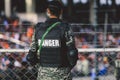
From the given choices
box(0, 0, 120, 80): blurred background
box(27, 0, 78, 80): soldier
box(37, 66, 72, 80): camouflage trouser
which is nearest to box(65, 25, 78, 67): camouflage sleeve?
box(27, 0, 78, 80): soldier

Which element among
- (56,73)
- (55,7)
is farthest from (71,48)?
(55,7)

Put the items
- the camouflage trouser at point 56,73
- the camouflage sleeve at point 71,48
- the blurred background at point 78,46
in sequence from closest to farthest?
the camouflage sleeve at point 71,48
the camouflage trouser at point 56,73
the blurred background at point 78,46

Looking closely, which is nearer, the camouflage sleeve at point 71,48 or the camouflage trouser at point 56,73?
the camouflage sleeve at point 71,48

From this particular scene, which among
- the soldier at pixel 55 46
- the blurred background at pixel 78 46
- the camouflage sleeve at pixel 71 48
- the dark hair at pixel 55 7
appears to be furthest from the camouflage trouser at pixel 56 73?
the blurred background at pixel 78 46

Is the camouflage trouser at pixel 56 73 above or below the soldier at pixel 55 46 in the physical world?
below

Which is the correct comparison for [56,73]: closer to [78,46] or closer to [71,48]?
[71,48]

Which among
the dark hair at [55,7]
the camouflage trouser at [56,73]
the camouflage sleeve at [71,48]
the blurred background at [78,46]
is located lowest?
the blurred background at [78,46]

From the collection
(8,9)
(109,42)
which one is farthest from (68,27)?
(8,9)

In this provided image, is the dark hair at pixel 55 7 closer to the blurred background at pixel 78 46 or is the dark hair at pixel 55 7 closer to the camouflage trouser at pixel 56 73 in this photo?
the camouflage trouser at pixel 56 73

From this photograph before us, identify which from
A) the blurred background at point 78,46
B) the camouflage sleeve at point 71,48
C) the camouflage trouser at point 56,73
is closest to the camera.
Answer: the camouflage sleeve at point 71,48

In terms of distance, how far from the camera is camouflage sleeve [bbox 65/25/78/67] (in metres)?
4.52

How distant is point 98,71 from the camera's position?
23.1ft

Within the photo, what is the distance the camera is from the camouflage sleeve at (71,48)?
452 centimetres

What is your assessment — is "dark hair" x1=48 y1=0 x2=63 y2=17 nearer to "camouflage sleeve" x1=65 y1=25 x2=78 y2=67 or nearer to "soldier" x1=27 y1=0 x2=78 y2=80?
"soldier" x1=27 y1=0 x2=78 y2=80
